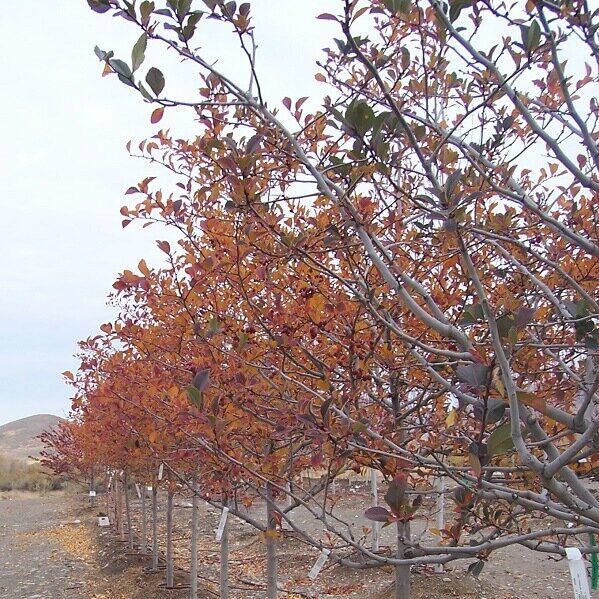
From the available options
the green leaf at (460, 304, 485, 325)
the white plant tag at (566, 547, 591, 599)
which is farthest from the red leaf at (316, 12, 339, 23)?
the white plant tag at (566, 547, 591, 599)

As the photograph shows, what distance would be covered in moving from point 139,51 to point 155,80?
0.35 ft

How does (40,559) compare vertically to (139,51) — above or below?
below

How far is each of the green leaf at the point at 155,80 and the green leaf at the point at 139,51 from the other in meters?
0.07

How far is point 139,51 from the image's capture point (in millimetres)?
1515

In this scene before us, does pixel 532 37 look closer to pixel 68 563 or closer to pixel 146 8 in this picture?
pixel 146 8

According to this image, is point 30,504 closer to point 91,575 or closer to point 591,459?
point 91,575

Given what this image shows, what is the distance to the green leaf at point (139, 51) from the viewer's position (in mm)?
1508

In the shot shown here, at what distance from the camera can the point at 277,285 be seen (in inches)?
110

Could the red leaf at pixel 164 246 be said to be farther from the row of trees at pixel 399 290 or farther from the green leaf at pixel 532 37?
the green leaf at pixel 532 37

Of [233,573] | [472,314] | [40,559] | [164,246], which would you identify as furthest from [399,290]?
[40,559]

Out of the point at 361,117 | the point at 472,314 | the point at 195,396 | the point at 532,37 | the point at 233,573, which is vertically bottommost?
the point at 233,573

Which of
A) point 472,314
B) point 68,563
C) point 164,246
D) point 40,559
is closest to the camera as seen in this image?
point 472,314

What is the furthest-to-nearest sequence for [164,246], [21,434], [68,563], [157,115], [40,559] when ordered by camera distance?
[21,434] → [40,559] → [68,563] → [164,246] → [157,115]

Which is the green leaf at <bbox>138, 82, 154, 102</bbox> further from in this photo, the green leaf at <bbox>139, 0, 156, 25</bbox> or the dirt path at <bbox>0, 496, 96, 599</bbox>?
the dirt path at <bbox>0, 496, 96, 599</bbox>
